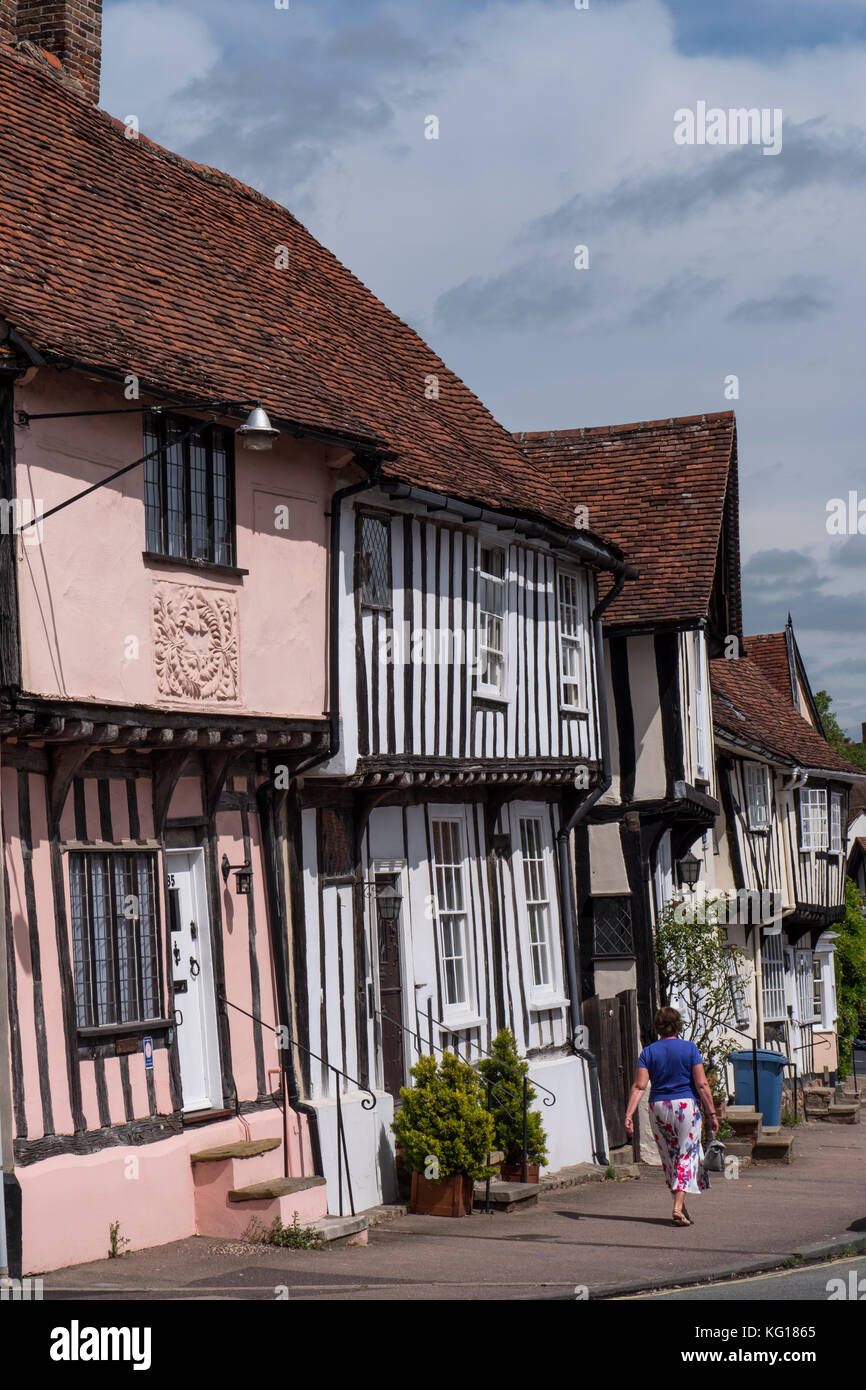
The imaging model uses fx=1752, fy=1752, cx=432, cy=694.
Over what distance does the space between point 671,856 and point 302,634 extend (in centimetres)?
1143

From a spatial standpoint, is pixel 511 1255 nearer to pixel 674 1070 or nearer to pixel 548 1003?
pixel 674 1070

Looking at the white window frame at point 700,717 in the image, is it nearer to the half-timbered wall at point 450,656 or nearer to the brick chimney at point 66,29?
the half-timbered wall at point 450,656

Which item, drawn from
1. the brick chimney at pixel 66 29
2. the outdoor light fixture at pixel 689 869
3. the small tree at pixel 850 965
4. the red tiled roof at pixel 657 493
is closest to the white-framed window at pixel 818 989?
the small tree at pixel 850 965

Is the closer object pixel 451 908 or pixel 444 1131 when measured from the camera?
pixel 444 1131

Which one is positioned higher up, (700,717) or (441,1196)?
(700,717)

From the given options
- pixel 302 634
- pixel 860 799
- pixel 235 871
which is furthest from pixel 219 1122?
pixel 860 799

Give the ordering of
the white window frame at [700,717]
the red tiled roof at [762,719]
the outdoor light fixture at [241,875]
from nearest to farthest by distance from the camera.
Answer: the outdoor light fixture at [241,875], the white window frame at [700,717], the red tiled roof at [762,719]

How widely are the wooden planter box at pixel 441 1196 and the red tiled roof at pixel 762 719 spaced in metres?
15.0

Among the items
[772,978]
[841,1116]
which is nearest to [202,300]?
[841,1116]

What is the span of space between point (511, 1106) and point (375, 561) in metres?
5.20

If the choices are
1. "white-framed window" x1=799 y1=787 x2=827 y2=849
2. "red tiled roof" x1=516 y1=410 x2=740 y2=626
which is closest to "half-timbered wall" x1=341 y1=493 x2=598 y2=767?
"red tiled roof" x1=516 y1=410 x2=740 y2=626

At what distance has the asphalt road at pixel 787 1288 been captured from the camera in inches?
393

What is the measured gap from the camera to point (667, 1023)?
→ 13.0 metres
